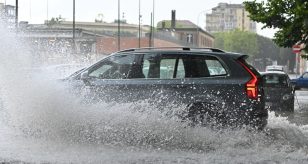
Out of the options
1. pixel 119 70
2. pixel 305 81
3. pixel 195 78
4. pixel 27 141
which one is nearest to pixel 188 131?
pixel 195 78

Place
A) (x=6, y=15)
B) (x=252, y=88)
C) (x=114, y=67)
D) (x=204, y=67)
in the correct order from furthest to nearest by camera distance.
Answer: (x=6, y=15)
(x=114, y=67)
(x=204, y=67)
(x=252, y=88)

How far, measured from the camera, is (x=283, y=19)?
1936 centimetres

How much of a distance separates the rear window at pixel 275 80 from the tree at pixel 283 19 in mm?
1643

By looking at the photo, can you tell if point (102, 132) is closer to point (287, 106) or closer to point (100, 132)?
point (100, 132)

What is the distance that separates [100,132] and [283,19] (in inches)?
463

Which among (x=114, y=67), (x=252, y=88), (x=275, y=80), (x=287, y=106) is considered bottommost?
(x=287, y=106)

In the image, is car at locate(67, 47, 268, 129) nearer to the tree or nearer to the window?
the window

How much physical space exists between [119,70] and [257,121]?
8.11 feet

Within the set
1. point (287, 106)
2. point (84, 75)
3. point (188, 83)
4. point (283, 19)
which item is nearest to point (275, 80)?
point (287, 106)

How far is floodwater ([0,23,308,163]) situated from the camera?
8.42 metres

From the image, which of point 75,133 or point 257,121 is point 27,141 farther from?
point 257,121

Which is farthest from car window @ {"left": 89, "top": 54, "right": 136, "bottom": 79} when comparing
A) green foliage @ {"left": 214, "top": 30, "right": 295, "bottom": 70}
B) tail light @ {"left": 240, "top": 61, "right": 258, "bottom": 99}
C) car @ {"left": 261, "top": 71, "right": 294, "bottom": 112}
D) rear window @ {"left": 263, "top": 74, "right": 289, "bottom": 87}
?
green foliage @ {"left": 214, "top": 30, "right": 295, "bottom": 70}

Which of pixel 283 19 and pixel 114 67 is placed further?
pixel 283 19

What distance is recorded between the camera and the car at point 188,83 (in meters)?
9.16
